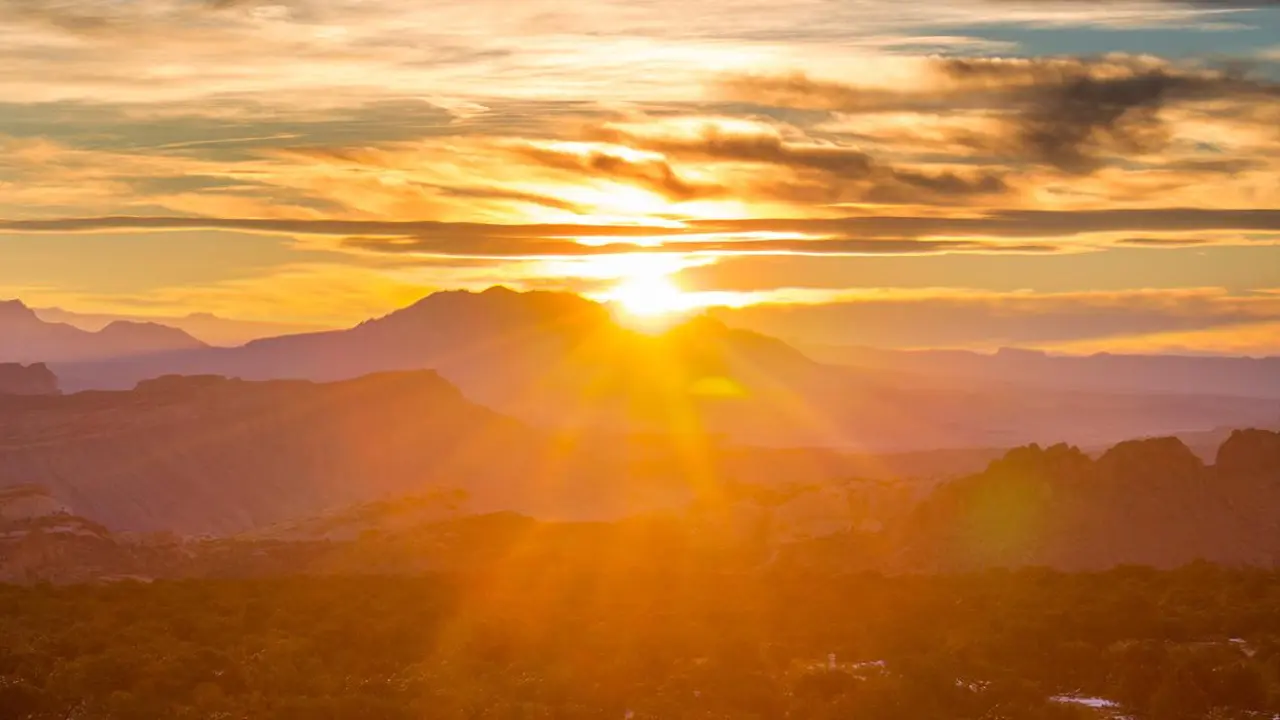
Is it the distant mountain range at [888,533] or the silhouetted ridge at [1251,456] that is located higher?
the silhouetted ridge at [1251,456]

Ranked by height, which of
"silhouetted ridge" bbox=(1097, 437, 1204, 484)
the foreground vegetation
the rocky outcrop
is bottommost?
the rocky outcrop

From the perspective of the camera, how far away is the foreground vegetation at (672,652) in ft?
103

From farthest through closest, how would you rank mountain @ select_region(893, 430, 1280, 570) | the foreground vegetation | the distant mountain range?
the distant mountain range < mountain @ select_region(893, 430, 1280, 570) < the foreground vegetation

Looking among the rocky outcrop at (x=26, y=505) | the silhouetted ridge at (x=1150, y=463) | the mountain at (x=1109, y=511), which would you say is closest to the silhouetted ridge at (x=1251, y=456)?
the mountain at (x=1109, y=511)

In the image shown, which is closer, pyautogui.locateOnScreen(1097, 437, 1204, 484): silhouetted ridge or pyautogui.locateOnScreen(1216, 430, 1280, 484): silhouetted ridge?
pyautogui.locateOnScreen(1097, 437, 1204, 484): silhouetted ridge

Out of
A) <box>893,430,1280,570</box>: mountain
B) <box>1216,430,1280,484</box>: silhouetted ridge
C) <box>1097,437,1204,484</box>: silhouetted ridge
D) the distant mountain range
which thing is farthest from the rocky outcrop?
<box>1216,430,1280,484</box>: silhouetted ridge

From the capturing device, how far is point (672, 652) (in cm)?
3638

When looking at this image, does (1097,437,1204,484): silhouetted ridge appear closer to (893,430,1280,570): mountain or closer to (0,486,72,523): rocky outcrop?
(893,430,1280,570): mountain

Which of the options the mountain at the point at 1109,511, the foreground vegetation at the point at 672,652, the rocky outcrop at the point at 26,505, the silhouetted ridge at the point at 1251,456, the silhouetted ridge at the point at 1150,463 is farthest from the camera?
the rocky outcrop at the point at 26,505

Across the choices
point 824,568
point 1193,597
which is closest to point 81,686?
point 1193,597

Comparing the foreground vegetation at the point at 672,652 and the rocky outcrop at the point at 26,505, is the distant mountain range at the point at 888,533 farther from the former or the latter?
the foreground vegetation at the point at 672,652

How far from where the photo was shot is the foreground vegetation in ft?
103

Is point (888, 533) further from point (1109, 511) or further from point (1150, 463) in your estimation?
point (1150, 463)

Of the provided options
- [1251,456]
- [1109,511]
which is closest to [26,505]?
[1109,511]
